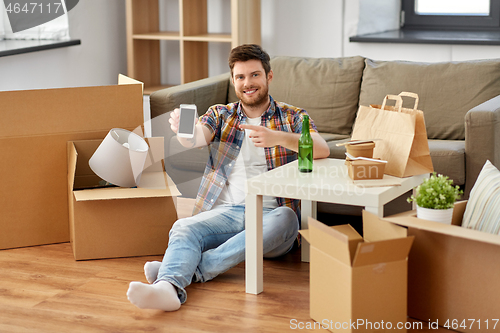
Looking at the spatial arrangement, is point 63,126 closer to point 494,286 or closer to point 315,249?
point 315,249

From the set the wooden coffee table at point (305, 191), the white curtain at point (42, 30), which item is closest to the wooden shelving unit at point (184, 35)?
the white curtain at point (42, 30)

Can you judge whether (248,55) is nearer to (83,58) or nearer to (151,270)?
(151,270)

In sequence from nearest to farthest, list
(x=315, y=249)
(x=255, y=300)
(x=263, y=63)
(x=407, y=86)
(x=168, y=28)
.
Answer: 1. (x=315, y=249)
2. (x=255, y=300)
3. (x=263, y=63)
4. (x=407, y=86)
5. (x=168, y=28)

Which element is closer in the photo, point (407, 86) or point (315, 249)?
point (315, 249)

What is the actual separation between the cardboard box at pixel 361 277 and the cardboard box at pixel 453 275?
0.09 m

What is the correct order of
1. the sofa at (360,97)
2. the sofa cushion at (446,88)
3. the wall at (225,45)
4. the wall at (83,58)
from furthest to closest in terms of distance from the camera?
the wall at (225,45) < the wall at (83,58) < the sofa cushion at (446,88) < the sofa at (360,97)

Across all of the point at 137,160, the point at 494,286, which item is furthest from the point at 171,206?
the point at 494,286

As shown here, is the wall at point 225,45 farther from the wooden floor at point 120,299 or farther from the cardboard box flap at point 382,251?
the cardboard box flap at point 382,251

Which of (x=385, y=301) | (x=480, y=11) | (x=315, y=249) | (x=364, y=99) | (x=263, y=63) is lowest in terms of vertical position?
(x=385, y=301)

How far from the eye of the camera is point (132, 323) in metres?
1.73

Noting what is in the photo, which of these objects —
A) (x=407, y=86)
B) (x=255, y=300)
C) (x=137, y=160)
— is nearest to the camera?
(x=255, y=300)

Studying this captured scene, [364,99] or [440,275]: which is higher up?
[364,99]

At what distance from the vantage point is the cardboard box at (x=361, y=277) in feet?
4.94

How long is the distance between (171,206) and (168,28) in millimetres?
2135
